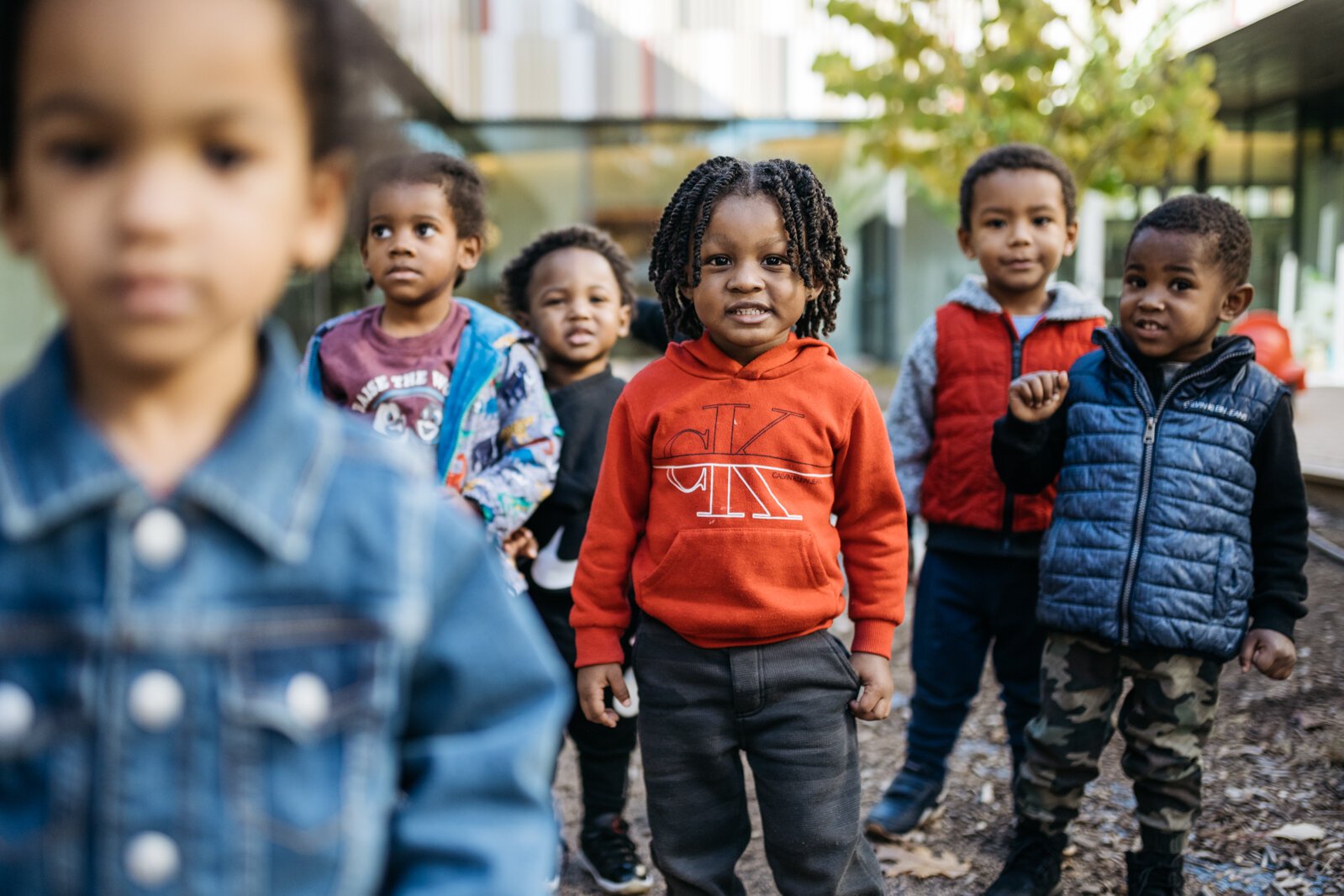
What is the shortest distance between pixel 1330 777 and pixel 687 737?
256 centimetres

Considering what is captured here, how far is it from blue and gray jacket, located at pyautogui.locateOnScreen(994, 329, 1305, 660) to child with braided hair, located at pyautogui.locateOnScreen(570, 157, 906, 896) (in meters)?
0.65

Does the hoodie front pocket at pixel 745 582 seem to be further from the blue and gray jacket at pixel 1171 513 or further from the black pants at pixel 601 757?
the black pants at pixel 601 757

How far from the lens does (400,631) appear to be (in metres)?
1.05

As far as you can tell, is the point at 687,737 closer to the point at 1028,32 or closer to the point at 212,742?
the point at 212,742

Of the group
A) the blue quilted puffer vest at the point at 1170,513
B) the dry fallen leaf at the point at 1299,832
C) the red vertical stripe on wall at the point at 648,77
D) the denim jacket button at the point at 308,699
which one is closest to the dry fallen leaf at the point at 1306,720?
the dry fallen leaf at the point at 1299,832

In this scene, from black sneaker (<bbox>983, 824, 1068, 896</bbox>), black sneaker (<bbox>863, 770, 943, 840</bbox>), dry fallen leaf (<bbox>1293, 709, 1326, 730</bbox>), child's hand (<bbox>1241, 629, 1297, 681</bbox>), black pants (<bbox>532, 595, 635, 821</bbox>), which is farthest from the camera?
dry fallen leaf (<bbox>1293, 709, 1326, 730</bbox>)

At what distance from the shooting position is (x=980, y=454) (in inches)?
129

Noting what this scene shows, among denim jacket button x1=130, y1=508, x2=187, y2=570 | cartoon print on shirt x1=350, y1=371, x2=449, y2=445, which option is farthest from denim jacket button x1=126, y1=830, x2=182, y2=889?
cartoon print on shirt x1=350, y1=371, x2=449, y2=445

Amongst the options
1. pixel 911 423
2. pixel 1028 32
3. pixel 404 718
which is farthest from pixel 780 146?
pixel 404 718

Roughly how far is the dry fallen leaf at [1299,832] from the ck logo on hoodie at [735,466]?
210cm

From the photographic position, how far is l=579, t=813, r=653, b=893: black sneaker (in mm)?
3184

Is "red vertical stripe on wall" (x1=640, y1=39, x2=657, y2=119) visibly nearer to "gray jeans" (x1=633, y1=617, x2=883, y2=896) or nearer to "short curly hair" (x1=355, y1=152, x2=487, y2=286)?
"short curly hair" (x1=355, y1=152, x2=487, y2=286)

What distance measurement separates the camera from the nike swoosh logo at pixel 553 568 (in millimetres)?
3131

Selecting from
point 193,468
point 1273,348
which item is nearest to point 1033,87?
point 1273,348
